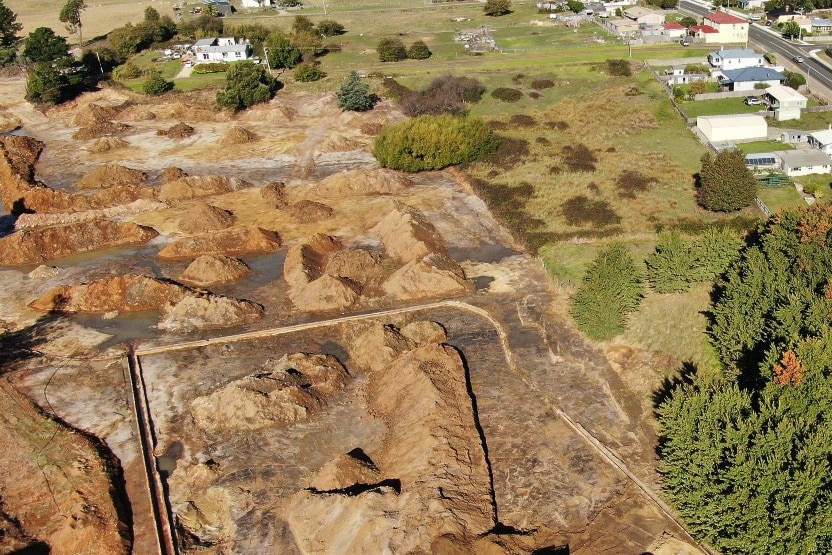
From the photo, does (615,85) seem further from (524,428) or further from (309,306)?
(524,428)

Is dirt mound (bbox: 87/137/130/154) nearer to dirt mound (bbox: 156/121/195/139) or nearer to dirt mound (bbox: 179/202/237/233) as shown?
dirt mound (bbox: 156/121/195/139)

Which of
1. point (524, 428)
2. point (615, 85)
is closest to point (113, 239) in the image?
point (524, 428)

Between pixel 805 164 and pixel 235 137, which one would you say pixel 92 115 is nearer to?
pixel 235 137

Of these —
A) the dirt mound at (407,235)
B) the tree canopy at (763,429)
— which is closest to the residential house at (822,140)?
the tree canopy at (763,429)

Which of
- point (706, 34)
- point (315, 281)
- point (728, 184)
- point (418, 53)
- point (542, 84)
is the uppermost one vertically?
point (418, 53)

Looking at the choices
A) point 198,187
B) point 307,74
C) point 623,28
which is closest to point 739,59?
point 623,28

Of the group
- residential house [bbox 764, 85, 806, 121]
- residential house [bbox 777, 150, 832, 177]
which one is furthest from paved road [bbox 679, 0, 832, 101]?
residential house [bbox 777, 150, 832, 177]

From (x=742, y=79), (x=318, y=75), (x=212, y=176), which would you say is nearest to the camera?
(x=212, y=176)
